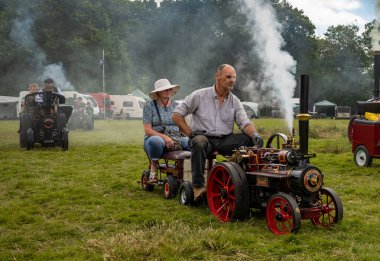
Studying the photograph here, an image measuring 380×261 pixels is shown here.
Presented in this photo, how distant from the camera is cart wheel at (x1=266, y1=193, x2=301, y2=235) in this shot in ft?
14.1

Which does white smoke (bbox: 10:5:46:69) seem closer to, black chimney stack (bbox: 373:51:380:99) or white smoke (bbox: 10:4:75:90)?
white smoke (bbox: 10:4:75:90)

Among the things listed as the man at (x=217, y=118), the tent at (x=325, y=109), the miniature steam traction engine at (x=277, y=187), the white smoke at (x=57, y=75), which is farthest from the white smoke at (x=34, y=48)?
the miniature steam traction engine at (x=277, y=187)

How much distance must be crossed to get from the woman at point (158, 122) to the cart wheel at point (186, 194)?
72 centimetres

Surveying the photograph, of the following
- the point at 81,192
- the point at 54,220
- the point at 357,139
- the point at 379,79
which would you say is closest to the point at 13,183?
the point at 81,192

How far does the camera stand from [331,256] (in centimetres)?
380

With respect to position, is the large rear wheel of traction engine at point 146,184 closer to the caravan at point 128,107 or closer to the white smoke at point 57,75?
the caravan at point 128,107

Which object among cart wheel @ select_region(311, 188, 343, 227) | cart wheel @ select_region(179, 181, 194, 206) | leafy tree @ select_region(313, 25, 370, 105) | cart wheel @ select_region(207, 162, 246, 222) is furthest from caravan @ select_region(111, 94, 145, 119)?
Result: cart wheel @ select_region(311, 188, 343, 227)

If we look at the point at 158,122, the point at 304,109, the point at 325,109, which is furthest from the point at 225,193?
the point at 325,109

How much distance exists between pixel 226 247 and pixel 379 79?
7.46 meters

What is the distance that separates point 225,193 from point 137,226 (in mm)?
850

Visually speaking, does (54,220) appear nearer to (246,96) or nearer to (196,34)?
(196,34)

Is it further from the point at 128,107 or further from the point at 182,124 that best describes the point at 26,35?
the point at 182,124

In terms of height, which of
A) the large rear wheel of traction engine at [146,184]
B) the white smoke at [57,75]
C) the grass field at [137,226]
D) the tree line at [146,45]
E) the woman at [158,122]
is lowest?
the grass field at [137,226]

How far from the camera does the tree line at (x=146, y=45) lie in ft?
114
